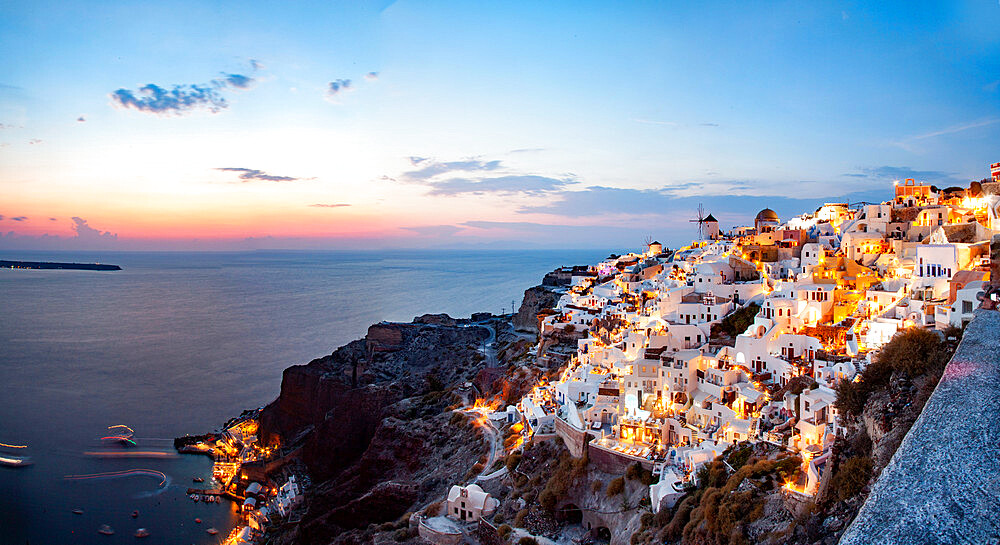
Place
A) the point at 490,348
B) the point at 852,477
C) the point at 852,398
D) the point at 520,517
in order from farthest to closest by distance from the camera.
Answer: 1. the point at 490,348
2. the point at 520,517
3. the point at 852,398
4. the point at 852,477

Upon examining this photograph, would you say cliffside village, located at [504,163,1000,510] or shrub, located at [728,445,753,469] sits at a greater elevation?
cliffside village, located at [504,163,1000,510]

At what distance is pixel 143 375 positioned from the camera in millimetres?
57500

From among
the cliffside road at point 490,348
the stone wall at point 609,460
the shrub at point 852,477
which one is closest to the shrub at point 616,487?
the stone wall at point 609,460

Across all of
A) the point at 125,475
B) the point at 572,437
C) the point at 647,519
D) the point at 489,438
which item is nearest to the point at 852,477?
the point at 647,519

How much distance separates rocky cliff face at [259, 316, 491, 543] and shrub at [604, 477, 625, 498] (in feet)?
29.5

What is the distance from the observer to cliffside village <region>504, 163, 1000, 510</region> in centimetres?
1553

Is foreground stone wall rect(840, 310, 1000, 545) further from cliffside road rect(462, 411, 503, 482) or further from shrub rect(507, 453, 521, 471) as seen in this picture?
cliffside road rect(462, 411, 503, 482)

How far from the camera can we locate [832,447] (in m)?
11.9

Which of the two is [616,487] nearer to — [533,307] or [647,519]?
[647,519]

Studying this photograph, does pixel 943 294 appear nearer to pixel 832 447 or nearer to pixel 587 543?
pixel 832 447

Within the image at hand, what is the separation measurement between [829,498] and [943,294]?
9.76 meters

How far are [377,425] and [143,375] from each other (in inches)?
1459

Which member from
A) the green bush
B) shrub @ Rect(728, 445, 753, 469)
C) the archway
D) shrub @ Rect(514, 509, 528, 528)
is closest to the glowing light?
shrub @ Rect(514, 509, 528, 528)

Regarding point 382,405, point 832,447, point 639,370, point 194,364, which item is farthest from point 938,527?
point 194,364
